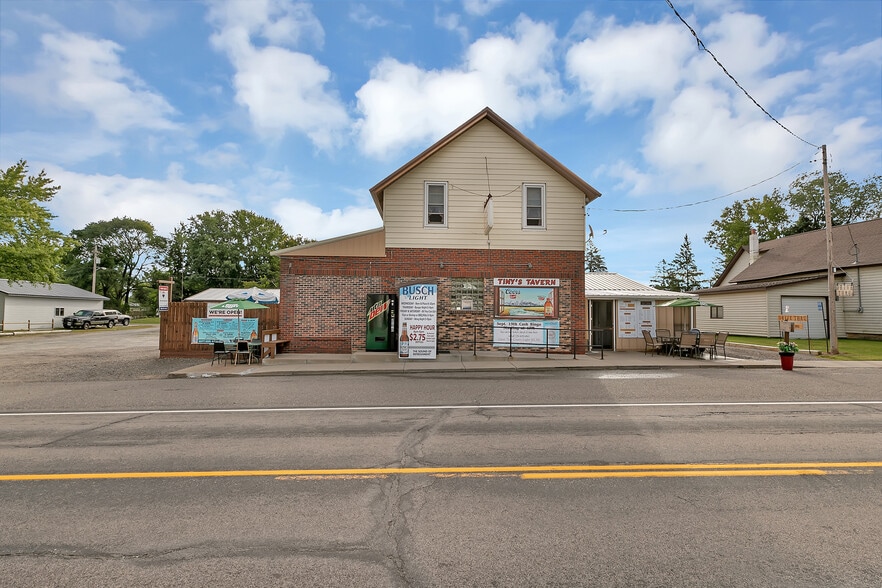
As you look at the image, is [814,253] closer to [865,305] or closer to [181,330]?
[865,305]

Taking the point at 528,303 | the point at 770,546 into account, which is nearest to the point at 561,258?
the point at 528,303

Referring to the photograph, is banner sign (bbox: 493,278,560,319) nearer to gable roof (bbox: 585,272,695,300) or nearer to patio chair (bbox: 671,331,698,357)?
gable roof (bbox: 585,272,695,300)

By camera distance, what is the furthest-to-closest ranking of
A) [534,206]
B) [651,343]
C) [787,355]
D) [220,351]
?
[651,343] < [534,206] < [220,351] < [787,355]

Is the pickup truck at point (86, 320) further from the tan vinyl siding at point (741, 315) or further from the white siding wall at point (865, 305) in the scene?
the white siding wall at point (865, 305)

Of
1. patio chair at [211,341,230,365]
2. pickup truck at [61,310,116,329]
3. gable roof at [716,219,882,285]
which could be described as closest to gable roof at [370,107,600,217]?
patio chair at [211,341,230,365]

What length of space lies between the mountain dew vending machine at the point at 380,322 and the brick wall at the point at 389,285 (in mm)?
437

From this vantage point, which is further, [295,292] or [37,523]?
[295,292]

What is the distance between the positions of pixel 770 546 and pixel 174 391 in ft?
36.3

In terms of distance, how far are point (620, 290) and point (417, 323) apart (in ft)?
32.3

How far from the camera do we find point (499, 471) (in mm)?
4773

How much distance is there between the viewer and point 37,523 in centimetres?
362

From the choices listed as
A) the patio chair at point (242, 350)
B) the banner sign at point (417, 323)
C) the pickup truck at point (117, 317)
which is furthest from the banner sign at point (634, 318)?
the pickup truck at point (117, 317)

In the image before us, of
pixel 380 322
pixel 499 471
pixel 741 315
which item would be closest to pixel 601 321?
pixel 380 322

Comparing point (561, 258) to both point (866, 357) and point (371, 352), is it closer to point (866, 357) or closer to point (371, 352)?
point (371, 352)
